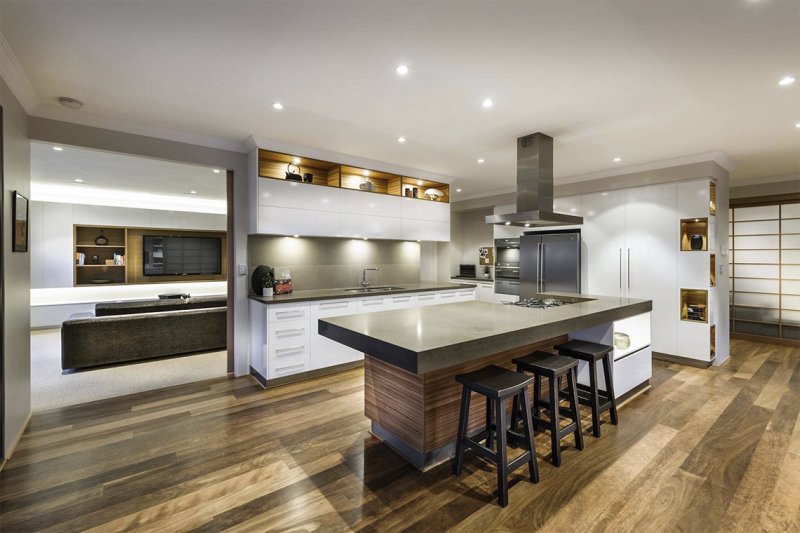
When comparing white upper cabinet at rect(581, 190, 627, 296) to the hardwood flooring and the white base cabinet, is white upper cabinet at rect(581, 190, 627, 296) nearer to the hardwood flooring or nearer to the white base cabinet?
the hardwood flooring

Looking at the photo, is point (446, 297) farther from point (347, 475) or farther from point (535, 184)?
point (347, 475)

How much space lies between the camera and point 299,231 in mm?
4203

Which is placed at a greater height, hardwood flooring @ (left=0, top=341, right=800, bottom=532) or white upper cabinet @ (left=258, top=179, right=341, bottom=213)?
white upper cabinet @ (left=258, top=179, right=341, bottom=213)

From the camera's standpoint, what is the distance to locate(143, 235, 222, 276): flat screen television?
7.52m

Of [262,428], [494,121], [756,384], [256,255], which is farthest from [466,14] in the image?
[756,384]

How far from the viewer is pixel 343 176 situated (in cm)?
481

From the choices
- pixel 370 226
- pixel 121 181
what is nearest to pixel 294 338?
pixel 370 226

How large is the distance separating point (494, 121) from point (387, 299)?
239 centimetres

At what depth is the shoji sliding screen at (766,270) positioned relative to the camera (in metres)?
5.45

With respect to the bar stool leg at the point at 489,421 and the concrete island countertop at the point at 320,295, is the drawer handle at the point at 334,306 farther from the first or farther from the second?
the bar stool leg at the point at 489,421

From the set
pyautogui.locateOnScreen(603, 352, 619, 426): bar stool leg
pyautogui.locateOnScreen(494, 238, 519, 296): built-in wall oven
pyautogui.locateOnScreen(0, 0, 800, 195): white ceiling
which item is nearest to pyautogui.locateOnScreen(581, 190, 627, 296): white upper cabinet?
pyautogui.locateOnScreen(494, 238, 519, 296): built-in wall oven

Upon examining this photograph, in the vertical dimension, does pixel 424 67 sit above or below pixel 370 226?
above

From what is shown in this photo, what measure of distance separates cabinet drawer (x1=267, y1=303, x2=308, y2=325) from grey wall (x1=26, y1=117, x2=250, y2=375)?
56 centimetres

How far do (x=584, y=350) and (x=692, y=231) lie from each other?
3.04m
